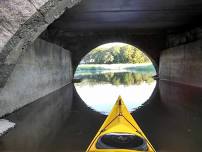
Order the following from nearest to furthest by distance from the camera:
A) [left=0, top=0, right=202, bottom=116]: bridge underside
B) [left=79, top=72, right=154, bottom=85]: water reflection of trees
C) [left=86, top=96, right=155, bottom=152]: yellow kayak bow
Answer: [left=0, top=0, right=202, bottom=116]: bridge underside → [left=86, top=96, right=155, bottom=152]: yellow kayak bow → [left=79, top=72, right=154, bottom=85]: water reflection of trees

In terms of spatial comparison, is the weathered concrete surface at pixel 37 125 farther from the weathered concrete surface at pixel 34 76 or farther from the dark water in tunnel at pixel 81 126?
the weathered concrete surface at pixel 34 76

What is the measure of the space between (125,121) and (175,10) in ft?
29.3

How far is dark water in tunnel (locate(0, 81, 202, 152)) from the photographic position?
6672 mm

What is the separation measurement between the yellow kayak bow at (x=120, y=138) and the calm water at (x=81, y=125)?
42.7 inches

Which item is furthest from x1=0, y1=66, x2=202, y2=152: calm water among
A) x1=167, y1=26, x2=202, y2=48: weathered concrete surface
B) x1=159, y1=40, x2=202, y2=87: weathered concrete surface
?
x1=167, y1=26, x2=202, y2=48: weathered concrete surface

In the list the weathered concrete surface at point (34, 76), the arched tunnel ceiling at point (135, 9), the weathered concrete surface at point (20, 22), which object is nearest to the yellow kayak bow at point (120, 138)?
the weathered concrete surface at point (20, 22)

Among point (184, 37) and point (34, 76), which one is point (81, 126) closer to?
point (34, 76)

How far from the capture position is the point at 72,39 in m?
24.2

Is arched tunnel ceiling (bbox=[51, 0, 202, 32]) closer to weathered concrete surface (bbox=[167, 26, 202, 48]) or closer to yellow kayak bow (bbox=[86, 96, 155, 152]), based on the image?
weathered concrete surface (bbox=[167, 26, 202, 48])

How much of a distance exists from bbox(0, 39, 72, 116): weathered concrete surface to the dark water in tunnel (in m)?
0.44

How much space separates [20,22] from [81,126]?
5402 millimetres

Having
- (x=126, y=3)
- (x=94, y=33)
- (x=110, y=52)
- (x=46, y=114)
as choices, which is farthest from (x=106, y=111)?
(x=110, y=52)

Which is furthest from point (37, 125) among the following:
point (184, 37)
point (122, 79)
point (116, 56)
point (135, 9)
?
point (116, 56)

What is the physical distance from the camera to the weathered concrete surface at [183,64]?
56.7 feet
